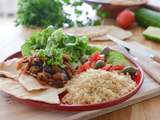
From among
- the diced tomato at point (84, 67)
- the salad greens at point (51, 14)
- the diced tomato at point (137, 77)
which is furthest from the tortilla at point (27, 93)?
the salad greens at point (51, 14)

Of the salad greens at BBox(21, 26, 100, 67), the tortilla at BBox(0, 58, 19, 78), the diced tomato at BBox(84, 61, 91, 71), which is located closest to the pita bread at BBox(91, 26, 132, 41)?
the salad greens at BBox(21, 26, 100, 67)

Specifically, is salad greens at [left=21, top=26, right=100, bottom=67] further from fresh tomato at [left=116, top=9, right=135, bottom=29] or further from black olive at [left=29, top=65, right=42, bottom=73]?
fresh tomato at [left=116, top=9, right=135, bottom=29]

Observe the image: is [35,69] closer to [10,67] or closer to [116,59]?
[10,67]

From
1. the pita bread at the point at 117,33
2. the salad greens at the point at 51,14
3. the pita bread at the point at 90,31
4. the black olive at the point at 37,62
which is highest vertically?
the black olive at the point at 37,62

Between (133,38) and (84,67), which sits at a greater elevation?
(84,67)

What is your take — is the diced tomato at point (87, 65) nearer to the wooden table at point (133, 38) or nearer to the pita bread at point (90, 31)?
the wooden table at point (133, 38)

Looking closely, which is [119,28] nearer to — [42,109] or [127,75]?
[127,75]

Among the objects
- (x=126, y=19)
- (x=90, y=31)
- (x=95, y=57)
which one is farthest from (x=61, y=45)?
(x=126, y=19)
